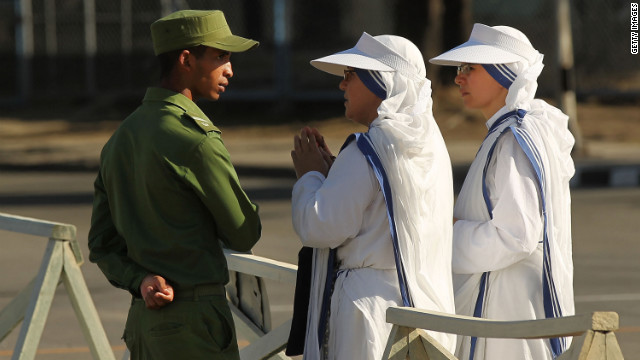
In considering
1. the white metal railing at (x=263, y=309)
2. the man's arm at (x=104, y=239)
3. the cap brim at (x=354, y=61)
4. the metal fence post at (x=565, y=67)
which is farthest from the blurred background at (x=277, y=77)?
the man's arm at (x=104, y=239)

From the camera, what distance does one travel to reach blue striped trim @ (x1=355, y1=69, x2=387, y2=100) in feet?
12.9

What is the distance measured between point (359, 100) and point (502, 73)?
756 mm

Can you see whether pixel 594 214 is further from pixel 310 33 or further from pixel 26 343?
pixel 310 33

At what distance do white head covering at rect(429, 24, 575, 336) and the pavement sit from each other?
11.4 meters

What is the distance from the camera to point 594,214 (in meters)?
13.1

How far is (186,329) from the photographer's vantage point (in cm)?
362

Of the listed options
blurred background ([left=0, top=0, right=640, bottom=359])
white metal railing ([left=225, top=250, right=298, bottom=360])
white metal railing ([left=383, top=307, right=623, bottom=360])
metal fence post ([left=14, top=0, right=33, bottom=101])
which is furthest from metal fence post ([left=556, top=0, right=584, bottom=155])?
white metal railing ([left=383, top=307, right=623, bottom=360])

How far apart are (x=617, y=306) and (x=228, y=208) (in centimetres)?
551

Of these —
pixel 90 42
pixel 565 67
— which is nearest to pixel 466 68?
pixel 565 67

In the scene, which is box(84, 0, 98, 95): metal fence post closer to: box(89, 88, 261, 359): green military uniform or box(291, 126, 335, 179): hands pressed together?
box(291, 126, 335, 179): hands pressed together

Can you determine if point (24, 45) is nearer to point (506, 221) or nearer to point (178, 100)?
point (506, 221)

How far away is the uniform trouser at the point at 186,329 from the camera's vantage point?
3.62 m

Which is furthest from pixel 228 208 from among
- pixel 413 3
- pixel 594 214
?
pixel 413 3

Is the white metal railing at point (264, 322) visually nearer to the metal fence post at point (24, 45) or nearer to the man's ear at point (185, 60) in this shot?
the man's ear at point (185, 60)
